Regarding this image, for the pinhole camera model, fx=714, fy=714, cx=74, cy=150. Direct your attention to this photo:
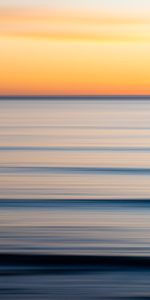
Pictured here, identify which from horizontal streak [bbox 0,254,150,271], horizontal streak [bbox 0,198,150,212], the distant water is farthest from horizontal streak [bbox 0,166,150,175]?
horizontal streak [bbox 0,254,150,271]

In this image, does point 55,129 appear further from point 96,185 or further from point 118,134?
point 96,185

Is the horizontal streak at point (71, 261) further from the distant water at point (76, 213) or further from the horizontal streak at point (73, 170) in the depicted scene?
the horizontal streak at point (73, 170)

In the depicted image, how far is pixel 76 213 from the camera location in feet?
28.1

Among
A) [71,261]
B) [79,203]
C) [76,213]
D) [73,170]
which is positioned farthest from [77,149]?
[71,261]

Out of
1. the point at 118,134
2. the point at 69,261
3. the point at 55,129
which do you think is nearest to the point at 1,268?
the point at 69,261

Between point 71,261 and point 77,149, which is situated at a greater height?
point 77,149

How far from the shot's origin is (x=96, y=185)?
11.0m

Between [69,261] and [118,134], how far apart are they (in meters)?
16.1

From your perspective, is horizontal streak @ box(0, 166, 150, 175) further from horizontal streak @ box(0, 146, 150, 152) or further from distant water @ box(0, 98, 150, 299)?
horizontal streak @ box(0, 146, 150, 152)

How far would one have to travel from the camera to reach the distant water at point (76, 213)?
17.8 ft

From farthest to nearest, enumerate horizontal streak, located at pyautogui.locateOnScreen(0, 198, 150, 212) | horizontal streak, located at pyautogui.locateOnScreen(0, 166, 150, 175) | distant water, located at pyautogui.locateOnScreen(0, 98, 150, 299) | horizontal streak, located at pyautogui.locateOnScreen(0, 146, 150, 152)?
horizontal streak, located at pyautogui.locateOnScreen(0, 146, 150, 152)
horizontal streak, located at pyautogui.locateOnScreen(0, 166, 150, 175)
horizontal streak, located at pyautogui.locateOnScreen(0, 198, 150, 212)
distant water, located at pyautogui.locateOnScreen(0, 98, 150, 299)

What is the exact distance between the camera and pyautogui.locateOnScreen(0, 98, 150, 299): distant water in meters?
5.41

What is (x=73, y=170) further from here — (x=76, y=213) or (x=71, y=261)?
(x=71, y=261)

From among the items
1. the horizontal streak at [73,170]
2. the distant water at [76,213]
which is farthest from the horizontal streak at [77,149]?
the horizontal streak at [73,170]
